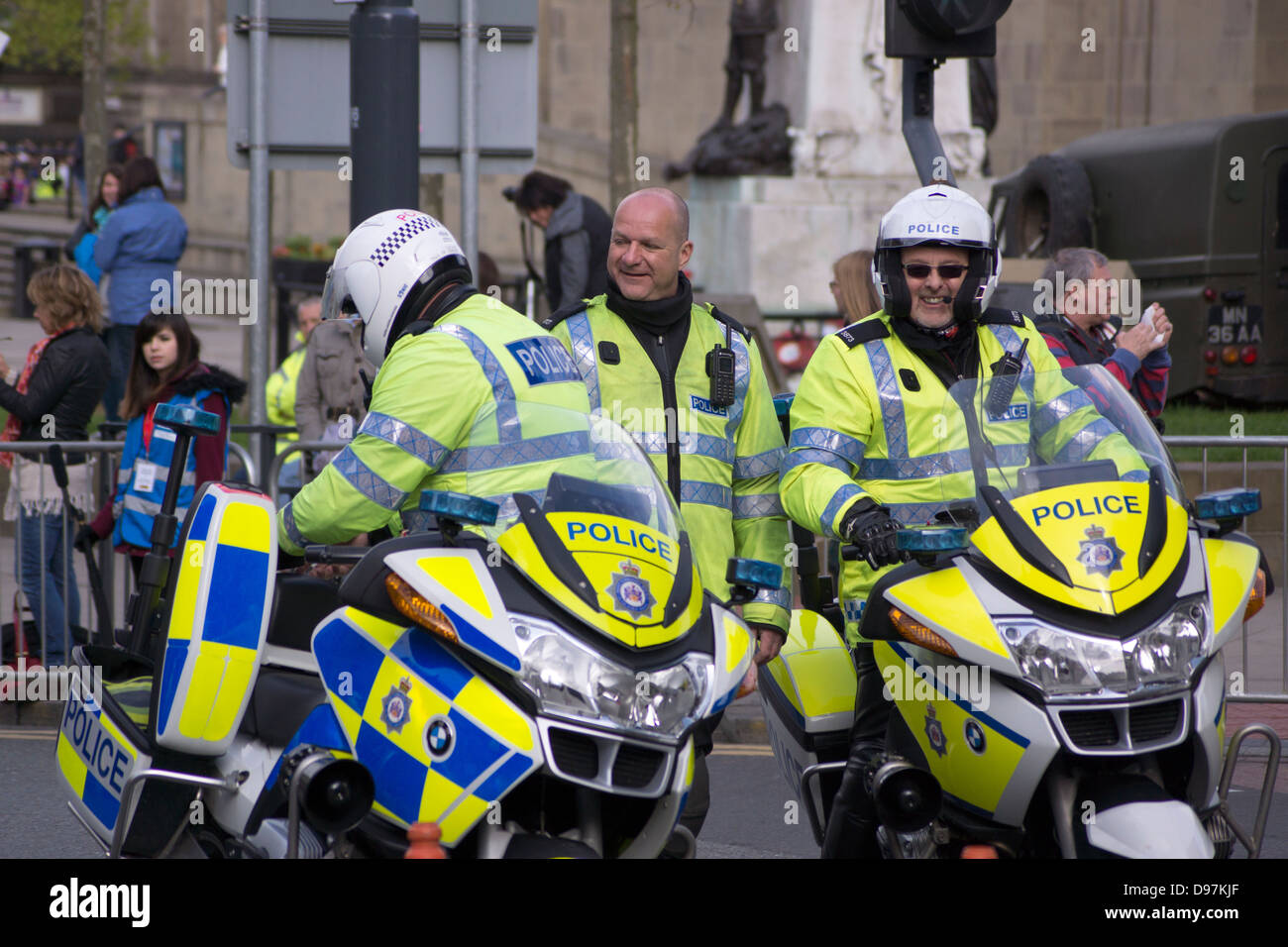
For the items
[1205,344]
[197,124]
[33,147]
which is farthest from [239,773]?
[33,147]

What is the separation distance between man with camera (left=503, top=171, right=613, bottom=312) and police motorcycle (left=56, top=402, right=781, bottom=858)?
25.6 ft

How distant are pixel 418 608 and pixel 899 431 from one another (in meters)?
1.36

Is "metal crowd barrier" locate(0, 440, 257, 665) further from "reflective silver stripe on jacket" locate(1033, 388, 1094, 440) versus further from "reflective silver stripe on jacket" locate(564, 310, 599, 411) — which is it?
"reflective silver stripe on jacket" locate(1033, 388, 1094, 440)

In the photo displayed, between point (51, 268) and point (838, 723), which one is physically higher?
Result: point (51, 268)

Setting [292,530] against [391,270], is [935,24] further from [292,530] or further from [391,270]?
[292,530]

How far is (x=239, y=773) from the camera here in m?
4.43

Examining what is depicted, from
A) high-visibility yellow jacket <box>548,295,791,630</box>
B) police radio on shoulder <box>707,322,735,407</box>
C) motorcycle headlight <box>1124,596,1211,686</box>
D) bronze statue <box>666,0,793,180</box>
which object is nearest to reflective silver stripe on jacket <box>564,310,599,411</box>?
high-visibility yellow jacket <box>548,295,791,630</box>

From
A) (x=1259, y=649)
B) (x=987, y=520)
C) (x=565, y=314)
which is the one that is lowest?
(x=1259, y=649)

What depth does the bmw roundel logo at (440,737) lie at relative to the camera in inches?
144

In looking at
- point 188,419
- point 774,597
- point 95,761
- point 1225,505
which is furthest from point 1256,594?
point 95,761

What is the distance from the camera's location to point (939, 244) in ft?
14.9

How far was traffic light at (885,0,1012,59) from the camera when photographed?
21.3 feet

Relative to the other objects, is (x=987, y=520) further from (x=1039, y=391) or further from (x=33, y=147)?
(x=33, y=147)
